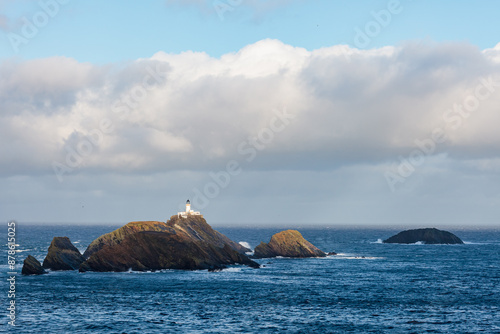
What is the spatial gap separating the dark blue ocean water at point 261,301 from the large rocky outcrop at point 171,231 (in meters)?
17.4

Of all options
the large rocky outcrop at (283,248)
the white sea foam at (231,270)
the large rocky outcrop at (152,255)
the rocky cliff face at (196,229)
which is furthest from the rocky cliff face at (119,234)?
the large rocky outcrop at (283,248)

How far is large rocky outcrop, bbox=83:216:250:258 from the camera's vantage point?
11238 centimetres

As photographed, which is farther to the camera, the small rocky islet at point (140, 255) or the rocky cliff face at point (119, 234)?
the rocky cliff face at point (119, 234)

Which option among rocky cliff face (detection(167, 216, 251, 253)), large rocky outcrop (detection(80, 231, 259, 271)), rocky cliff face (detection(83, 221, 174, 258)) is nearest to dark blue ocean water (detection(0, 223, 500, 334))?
large rocky outcrop (detection(80, 231, 259, 271))

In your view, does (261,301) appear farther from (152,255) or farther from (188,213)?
(188,213)

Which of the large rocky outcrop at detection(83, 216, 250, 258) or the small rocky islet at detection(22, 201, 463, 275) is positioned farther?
the large rocky outcrop at detection(83, 216, 250, 258)

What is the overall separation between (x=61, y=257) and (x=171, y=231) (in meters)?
24.9

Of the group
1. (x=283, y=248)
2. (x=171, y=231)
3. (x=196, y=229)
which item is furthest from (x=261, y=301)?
(x=283, y=248)

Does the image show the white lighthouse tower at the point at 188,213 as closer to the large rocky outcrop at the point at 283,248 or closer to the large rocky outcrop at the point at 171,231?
the large rocky outcrop at the point at 171,231

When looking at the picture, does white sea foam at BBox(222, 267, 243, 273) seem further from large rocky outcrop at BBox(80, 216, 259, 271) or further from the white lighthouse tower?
the white lighthouse tower

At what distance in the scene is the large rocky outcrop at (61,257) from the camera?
3890 inches

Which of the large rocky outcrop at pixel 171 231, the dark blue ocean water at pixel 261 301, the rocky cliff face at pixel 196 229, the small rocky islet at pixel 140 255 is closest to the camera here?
the dark blue ocean water at pixel 261 301

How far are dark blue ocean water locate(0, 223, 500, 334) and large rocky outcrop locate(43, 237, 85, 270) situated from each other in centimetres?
507

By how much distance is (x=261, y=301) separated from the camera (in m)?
68.1
